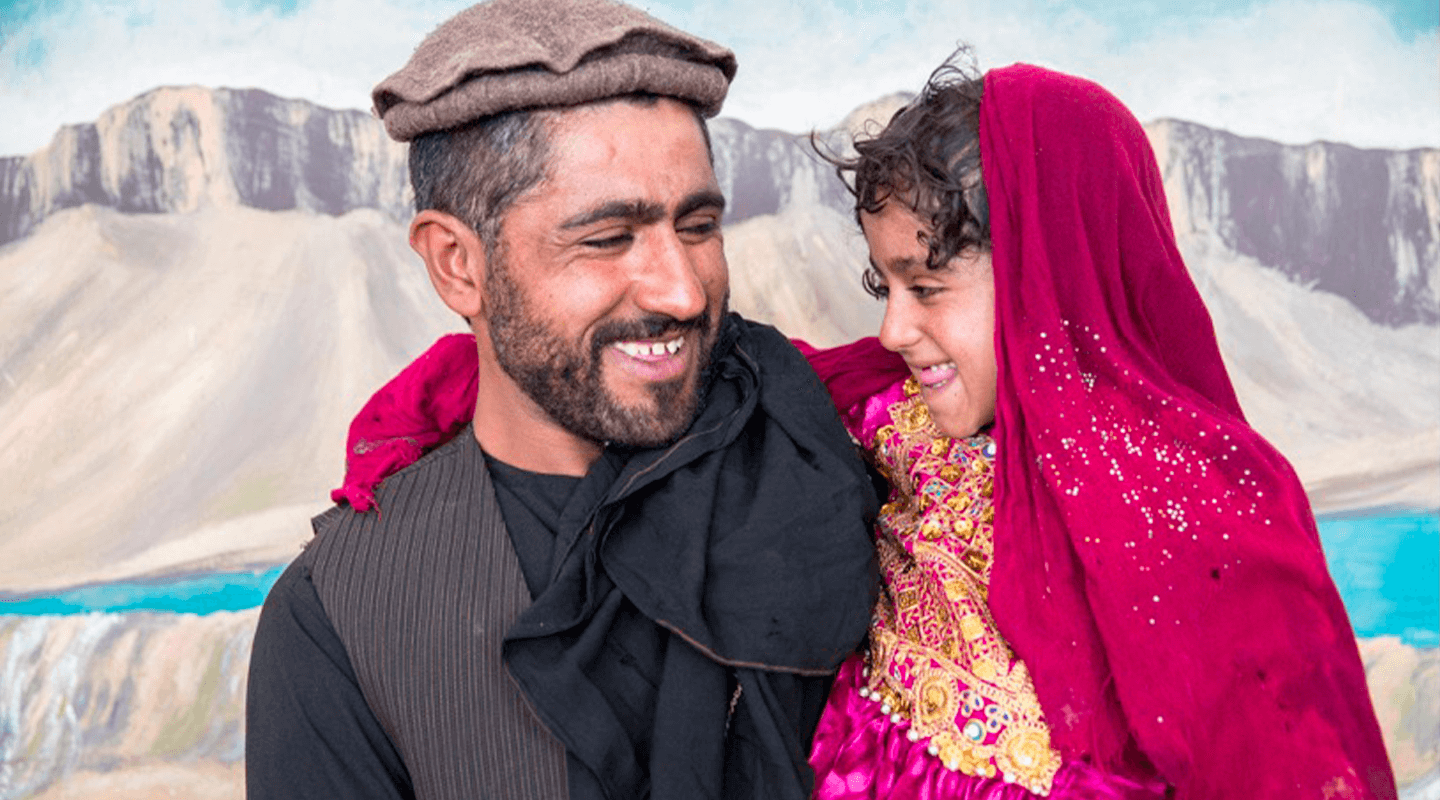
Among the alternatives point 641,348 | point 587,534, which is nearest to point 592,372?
point 641,348

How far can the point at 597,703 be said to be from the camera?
54.4 inches

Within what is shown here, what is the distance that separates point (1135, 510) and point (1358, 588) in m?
2.50

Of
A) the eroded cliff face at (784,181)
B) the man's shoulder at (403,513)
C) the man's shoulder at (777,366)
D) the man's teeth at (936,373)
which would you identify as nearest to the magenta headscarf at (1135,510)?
the man's teeth at (936,373)

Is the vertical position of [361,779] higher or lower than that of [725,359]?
lower

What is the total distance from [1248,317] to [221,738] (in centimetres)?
302

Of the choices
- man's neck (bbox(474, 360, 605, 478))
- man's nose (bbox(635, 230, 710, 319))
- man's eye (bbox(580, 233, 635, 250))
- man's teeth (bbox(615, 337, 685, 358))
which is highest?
man's eye (bbox(580, 233, 635, 250))

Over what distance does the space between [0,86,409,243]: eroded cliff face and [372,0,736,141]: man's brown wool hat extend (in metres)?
2.37

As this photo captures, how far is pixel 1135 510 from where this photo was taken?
1.40 m

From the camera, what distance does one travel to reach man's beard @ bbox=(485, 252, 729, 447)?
1.49 meters

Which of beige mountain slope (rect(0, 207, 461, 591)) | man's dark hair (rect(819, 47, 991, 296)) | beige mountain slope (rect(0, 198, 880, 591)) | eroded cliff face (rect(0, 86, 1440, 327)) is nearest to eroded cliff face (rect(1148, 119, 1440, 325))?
eroded cliff face (rect(0, 86, 1440, 327))

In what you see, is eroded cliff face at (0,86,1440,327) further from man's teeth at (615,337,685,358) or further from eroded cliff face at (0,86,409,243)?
man's teeth at (615,337,685,358)

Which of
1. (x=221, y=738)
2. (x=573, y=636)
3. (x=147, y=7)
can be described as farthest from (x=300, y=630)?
(x=147, y=7)

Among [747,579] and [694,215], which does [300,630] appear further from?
[694,215]

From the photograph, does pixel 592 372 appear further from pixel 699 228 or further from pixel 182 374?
pixel 182 374
